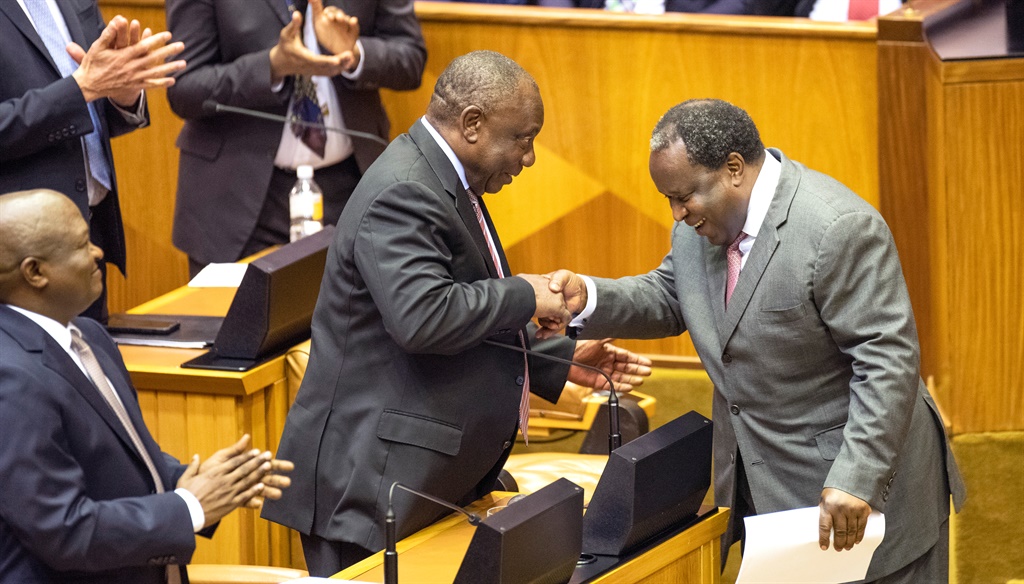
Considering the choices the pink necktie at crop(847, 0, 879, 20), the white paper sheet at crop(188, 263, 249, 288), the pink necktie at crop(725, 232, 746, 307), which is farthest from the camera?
the pink necktie at crop(847, 0, 879, 20)

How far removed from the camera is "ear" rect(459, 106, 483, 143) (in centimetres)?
249

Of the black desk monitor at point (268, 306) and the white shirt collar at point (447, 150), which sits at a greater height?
the white shirt collar at point (447, 150)

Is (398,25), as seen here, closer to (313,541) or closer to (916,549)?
(313,541)

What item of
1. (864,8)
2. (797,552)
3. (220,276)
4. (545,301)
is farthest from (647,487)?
(864,8)

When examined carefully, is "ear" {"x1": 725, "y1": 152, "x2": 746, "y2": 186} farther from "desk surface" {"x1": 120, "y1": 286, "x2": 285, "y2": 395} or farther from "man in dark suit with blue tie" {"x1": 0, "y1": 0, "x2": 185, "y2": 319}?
"man in dark suit with blue tie" {"x1": 0, "y1": 0, "x2": 185, "y2": 319}

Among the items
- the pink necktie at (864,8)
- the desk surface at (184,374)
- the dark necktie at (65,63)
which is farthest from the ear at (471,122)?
the pink necktie at (864,8)

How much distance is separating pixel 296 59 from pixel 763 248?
6.38ft

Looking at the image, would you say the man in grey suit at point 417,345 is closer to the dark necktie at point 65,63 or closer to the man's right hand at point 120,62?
the man's right hand at point 120,62

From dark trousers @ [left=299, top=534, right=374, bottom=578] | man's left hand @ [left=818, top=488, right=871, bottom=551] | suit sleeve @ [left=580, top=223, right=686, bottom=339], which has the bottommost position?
dark trousers @ [left=299, top=534, right=374, bottom=578]

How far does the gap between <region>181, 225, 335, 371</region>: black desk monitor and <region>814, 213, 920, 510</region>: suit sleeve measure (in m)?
1.30

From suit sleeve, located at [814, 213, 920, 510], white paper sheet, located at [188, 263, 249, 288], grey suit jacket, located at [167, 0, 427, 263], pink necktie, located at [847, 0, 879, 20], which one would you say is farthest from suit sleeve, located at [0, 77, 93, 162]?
pink necktie, located at [847, 0, 879, 20]

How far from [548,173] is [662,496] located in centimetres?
244

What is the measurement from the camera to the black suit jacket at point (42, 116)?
3400mm

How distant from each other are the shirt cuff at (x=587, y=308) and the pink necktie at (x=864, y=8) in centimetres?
221
